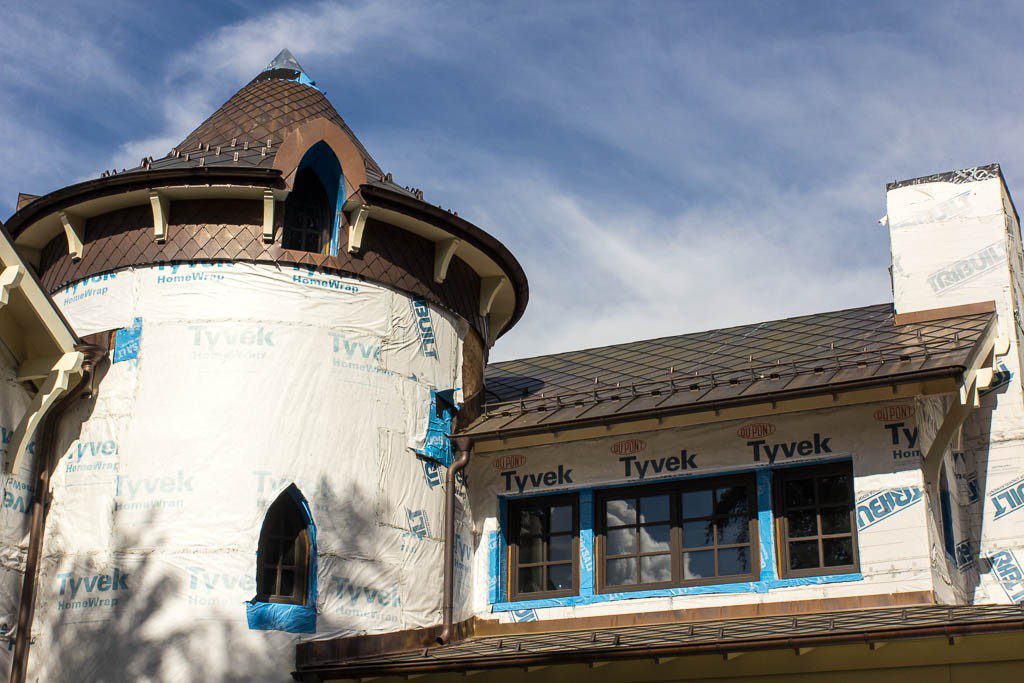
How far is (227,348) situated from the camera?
16.0 meters

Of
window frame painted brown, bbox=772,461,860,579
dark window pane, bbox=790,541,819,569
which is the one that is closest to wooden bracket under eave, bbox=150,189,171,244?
window frame painted brown, bbox=772,461,860,579

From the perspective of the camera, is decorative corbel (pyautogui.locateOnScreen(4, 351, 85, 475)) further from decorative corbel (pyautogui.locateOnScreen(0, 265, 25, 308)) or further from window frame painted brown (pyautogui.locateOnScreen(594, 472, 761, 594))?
window frame painted brown (pyautogui.locateOnScreen(594, 472, 761, 594))

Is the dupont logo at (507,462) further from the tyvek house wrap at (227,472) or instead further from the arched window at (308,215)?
the arched window at (308,215)

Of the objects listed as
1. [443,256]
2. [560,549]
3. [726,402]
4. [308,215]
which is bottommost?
[560,549]

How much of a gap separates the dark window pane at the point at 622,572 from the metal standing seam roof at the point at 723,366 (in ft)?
6.69

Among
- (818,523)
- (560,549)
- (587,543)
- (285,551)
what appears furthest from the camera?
(560,549)

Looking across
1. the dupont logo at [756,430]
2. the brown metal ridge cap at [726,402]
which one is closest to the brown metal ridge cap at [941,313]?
the dupont logo at [756,430]

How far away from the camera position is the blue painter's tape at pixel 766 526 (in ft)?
50.6

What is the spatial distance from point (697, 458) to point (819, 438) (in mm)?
1665

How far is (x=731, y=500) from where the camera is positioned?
53.1 feet

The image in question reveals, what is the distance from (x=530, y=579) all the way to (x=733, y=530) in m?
3.06

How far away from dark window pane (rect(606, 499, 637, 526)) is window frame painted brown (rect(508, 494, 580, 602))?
1.58 feet

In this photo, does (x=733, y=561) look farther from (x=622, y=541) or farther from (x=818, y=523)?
(x=622, y=541)

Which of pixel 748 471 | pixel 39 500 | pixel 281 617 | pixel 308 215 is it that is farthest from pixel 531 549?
pixel 39 500
